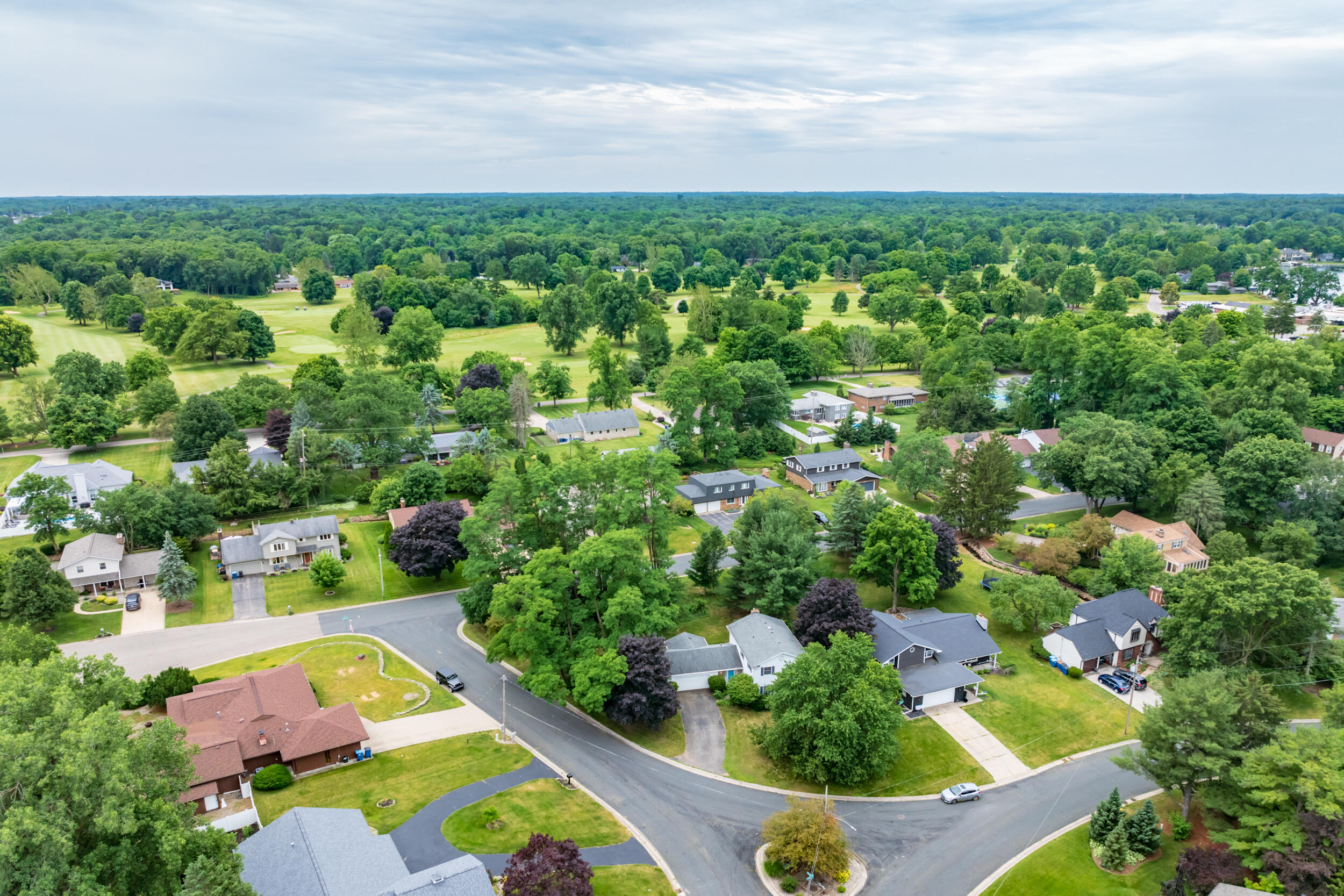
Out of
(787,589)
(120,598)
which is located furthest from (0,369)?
(787,589)

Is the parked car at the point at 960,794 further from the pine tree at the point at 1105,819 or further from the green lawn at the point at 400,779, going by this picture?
the green lawn at the point at 400,779

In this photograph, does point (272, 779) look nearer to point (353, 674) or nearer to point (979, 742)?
point (353, 674)

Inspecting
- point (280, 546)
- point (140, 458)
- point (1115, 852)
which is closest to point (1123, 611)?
point (1115, 852)

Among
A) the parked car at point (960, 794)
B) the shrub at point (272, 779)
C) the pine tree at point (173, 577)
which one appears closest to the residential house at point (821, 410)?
the parked car at point (960, 794)

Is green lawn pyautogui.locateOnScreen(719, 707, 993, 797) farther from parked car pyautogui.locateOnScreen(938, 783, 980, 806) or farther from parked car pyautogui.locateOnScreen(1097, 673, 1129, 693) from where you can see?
parked car pyautogui.locateOnScreen(1097, 673, 1129, 693)

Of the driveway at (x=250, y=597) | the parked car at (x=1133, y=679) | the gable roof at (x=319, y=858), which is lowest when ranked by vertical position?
the parked car at (x=1133, y=679)

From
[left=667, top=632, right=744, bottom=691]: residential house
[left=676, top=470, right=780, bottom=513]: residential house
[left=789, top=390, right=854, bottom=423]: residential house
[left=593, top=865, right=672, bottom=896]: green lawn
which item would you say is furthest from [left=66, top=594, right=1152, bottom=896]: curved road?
[left=789, top=390, right=854, bottom=423]: residential house
